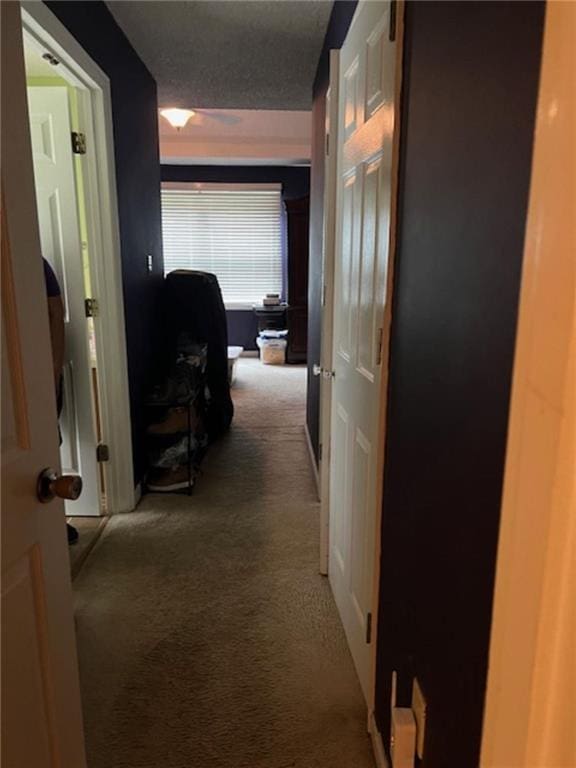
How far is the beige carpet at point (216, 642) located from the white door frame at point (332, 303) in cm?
21

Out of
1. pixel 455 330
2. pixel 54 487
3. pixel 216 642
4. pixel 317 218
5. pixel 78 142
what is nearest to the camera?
pixel 455 330

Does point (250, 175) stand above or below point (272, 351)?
above

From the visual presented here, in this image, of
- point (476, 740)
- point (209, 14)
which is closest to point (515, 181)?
Result: point (476, 740)

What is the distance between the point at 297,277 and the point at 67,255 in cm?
444

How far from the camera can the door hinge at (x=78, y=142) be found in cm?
252

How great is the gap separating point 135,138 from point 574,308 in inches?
124

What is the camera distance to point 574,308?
0.42m

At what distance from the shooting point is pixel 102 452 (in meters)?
2.84

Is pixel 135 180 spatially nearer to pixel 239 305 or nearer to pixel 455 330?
pixel 455 330

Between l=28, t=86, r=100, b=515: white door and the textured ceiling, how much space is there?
60 centimetres

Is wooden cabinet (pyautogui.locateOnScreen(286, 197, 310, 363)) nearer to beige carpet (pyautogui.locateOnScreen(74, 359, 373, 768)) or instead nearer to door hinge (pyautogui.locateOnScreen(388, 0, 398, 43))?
beige carpet (pyautogui.locateOnScreen(74, 359, 373, 768))

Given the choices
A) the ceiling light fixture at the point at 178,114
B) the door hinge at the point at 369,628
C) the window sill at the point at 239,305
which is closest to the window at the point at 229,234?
the window sill at the point at 239,305

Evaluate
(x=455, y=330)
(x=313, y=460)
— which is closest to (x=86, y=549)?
(x=313, y=460)

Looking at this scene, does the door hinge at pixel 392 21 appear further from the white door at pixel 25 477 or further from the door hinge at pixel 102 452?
the door hinge at pixel 102 452
